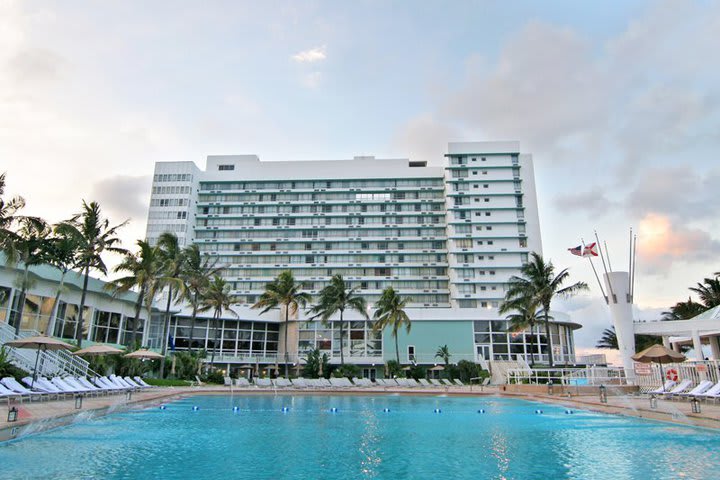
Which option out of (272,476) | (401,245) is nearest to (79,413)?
(272,476)

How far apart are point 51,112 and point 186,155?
231 ft

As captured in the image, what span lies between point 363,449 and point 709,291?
47.8m

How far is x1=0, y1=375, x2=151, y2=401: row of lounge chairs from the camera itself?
55.4 feet

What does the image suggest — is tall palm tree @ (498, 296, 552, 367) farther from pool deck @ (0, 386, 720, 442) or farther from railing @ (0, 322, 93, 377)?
railing @ (0, 322, 93, 377)

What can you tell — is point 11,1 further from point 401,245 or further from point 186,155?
point 186,155

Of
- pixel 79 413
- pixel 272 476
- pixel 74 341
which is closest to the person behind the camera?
pixel 272 476

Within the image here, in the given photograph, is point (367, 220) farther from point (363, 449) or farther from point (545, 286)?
point (363, 449)

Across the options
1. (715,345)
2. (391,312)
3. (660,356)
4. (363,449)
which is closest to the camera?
(363,449)

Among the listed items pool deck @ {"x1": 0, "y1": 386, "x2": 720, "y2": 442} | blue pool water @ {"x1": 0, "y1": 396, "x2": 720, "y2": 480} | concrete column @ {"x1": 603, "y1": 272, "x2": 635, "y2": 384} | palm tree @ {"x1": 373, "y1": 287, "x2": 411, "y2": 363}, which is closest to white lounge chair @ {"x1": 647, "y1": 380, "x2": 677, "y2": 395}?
pool deck @ {"x1": 0, "y1": 386, "x2": 720, "y2": 442}

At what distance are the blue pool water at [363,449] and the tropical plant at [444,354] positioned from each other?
2775 cm

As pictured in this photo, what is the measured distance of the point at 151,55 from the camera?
20547 millimetres

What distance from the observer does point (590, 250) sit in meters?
35.7

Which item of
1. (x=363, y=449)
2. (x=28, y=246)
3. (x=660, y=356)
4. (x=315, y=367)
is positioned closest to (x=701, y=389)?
(x=660, y=356)

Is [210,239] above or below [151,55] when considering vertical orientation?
above
